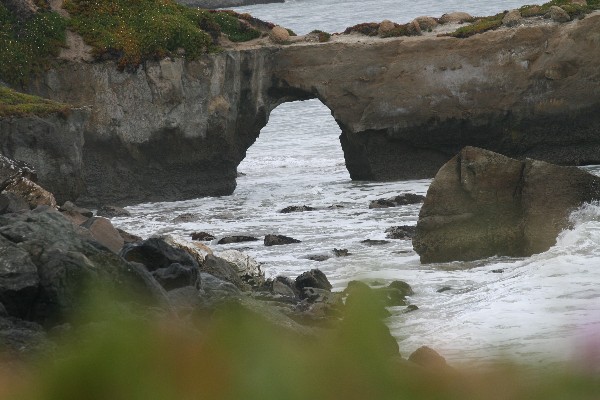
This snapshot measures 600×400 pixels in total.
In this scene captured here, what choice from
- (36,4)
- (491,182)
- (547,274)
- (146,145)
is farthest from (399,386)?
(36,4)

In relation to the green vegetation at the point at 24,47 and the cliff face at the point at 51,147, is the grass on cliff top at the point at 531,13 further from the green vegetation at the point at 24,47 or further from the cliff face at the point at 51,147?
the cliff face at the point at 51,147

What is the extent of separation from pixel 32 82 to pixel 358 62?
7904 millimetres

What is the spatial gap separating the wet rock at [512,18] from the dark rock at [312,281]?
14.7m

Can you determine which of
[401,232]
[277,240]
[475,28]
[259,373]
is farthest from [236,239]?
[259,373]

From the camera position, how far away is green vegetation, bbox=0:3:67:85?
2647 centimetres

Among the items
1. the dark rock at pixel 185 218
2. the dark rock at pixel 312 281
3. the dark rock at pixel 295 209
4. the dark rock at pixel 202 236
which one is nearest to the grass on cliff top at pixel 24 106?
the dark rock at pixel 185 218

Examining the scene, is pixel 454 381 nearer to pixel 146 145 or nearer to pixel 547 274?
pixel 547 274

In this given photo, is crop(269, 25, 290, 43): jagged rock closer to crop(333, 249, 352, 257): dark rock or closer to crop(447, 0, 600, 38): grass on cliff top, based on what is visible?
crop(447, 0, 600, 38): grass on cliff top

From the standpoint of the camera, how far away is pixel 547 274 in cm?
1528

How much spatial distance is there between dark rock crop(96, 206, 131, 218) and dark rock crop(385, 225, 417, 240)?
21.6 feet

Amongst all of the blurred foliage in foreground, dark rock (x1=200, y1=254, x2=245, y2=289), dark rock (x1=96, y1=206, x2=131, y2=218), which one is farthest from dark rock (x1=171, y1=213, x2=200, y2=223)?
the blurred foliage in foreground

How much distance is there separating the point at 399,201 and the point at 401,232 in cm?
423

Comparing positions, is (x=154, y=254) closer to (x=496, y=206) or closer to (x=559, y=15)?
(x=496, y=206)

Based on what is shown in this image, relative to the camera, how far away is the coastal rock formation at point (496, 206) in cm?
1673
